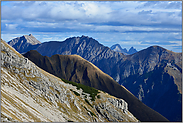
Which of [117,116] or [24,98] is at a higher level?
[24,98]

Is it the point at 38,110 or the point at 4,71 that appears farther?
the point at 4,71

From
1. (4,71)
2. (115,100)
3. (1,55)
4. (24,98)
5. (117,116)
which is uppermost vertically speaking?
(1,55)

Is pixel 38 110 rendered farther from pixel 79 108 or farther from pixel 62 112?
pixel 79 108

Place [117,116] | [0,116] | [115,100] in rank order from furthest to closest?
[115,100] → [117,116] → [0,116]

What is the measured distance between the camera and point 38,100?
325 ft

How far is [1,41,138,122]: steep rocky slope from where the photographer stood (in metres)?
79.7

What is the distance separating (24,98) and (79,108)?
45.3 m

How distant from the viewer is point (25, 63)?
12000 centimetres

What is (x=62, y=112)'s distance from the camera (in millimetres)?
105250

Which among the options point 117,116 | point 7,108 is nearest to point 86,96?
point 117,116

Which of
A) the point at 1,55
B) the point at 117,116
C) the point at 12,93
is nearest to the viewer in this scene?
the point at 12,93

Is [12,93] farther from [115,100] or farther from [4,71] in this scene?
[115,100]

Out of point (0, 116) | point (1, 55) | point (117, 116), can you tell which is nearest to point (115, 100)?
point (117, 116)

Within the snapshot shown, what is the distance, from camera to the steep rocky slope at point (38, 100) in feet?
261
